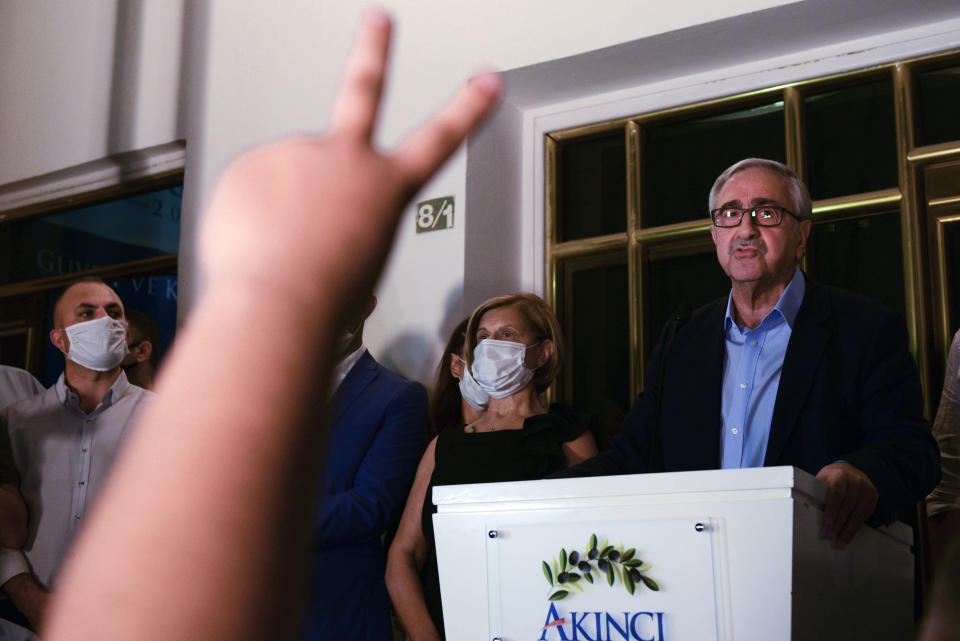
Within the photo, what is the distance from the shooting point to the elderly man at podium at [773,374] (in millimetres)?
2047

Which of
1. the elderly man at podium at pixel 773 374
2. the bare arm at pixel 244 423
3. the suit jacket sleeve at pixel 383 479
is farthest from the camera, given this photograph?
the suit jacket sleeve at pixel 383 479

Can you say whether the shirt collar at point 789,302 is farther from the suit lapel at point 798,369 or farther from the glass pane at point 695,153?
the glass pane at point 695,153

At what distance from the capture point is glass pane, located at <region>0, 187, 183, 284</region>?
468cm

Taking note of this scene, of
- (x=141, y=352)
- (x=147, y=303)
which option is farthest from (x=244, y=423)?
(x=147, y=303)

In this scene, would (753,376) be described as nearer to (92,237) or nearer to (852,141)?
(852,141)

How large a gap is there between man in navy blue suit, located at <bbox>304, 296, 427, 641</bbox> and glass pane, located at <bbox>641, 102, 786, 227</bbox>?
115 cm

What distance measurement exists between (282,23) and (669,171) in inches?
69.3

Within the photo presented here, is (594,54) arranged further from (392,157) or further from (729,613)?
(392,157)

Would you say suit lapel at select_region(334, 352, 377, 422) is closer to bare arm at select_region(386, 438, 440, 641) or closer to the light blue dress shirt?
bare arm at select_region(386, 438, 440, 641)

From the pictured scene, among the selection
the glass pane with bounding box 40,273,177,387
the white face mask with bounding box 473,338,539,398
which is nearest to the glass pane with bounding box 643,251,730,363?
the white face mask with bounding box 473,338,539,398

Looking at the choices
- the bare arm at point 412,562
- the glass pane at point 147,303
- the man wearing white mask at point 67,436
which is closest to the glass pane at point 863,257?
the bare arm at point 412,562

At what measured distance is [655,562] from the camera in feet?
4.76

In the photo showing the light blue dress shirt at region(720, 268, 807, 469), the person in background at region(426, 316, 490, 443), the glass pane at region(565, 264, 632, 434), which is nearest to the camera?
the light blue dress shirt at region(720, 268, 807, 469)

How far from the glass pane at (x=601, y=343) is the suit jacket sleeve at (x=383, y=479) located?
753 millimetres
